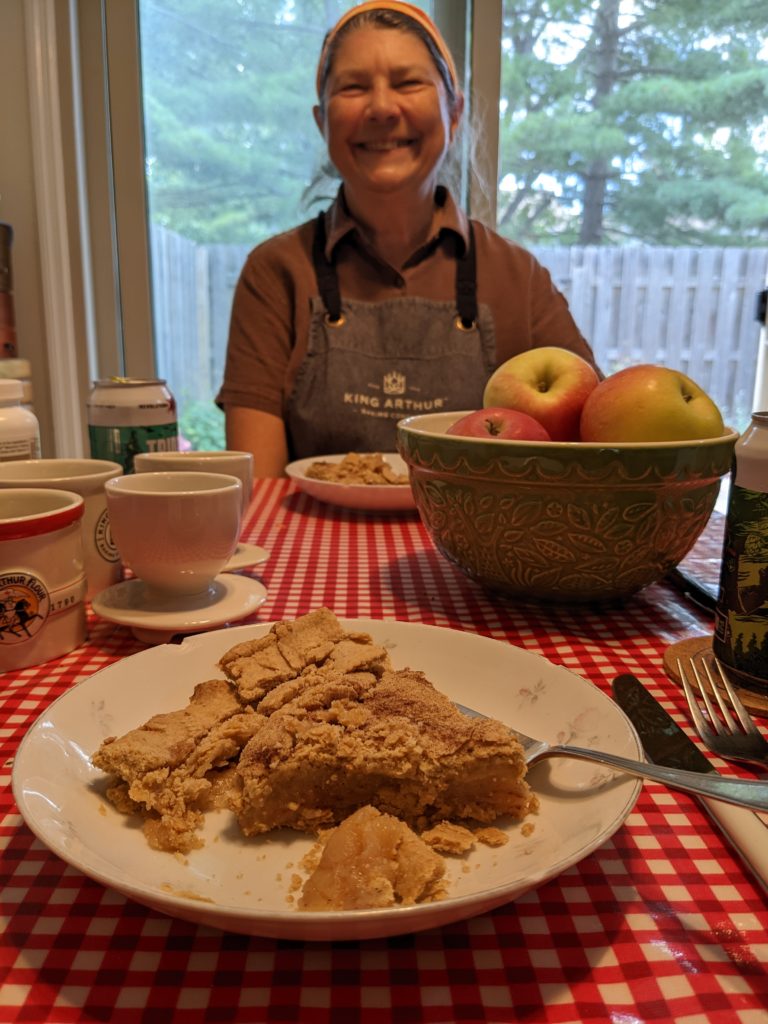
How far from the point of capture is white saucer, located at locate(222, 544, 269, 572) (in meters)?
0.95

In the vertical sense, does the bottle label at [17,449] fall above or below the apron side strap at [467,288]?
below

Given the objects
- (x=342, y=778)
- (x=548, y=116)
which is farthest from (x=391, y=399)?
(x=342, y=778)

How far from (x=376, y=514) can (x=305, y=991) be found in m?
0.97

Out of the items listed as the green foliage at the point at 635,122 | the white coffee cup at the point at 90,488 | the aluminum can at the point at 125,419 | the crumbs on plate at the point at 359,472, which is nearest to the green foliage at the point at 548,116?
the green foliage at the point at 635,122

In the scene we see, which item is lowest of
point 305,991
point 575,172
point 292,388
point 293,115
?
point 305,991

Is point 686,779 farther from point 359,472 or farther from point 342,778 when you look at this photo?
point 359,472

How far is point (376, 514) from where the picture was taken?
1.31 metres

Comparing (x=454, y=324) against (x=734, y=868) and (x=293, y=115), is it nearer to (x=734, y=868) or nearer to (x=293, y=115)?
(x=293, y=115)

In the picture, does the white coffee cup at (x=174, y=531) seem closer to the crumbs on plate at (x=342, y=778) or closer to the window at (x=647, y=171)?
the crumbs on plate at (x=342, y=778)

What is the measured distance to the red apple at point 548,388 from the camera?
0.96 meters

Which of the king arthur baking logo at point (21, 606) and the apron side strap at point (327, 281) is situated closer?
the king arthur baking logo at point (21, 606)

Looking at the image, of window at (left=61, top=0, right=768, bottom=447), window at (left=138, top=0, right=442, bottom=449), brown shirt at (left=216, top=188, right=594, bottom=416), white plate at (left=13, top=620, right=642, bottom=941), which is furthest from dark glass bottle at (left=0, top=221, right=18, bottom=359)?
white plate at (left=13, top=620, right=642, bottom=941)

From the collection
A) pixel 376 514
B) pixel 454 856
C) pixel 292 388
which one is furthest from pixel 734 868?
pixel 292 388

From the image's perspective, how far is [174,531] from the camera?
77 centimetres
